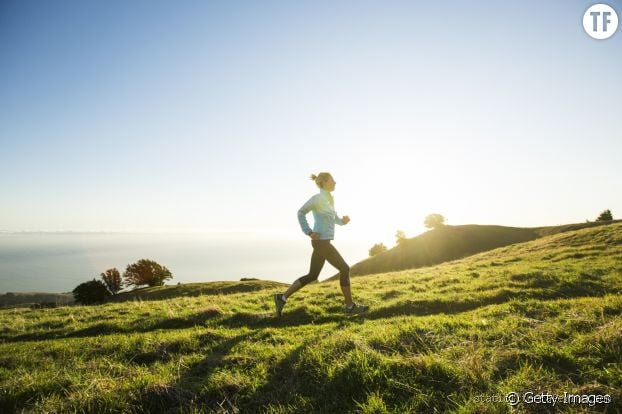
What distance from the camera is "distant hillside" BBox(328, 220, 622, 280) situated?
52.9 metres

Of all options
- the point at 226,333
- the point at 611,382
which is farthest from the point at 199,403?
the point at 611,382

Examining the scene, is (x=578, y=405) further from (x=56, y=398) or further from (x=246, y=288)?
(x=246, y=288)

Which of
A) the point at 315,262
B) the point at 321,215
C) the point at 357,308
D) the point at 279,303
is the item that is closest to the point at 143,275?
the point at 279,303

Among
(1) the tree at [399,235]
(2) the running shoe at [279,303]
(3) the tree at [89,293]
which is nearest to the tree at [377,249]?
(1) the tree at [399,235]

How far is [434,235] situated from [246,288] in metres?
41.1

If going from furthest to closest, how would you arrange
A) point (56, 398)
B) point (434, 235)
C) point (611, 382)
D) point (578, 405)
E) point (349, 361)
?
point (434, 235)
point (349, 361)
point (56, 398)
point (611, 382)
point (578, 405)

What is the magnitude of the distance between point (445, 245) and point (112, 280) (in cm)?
7535

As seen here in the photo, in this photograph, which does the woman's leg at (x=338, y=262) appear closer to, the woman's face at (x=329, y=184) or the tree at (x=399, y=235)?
the woman's face at (x=329, y=184)

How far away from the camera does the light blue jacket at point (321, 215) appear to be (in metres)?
8.37

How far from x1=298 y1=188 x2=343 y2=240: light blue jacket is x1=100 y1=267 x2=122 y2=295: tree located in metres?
82.7

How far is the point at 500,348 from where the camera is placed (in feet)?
14.7

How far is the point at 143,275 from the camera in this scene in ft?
242

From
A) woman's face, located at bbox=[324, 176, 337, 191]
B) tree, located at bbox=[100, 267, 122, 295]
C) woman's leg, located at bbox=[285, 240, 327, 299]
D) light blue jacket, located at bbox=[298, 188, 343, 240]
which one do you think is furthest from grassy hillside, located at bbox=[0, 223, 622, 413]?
tree, located at bbox=[100, 267, 122, 295]

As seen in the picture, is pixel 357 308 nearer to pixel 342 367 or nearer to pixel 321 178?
pixel 321 178
